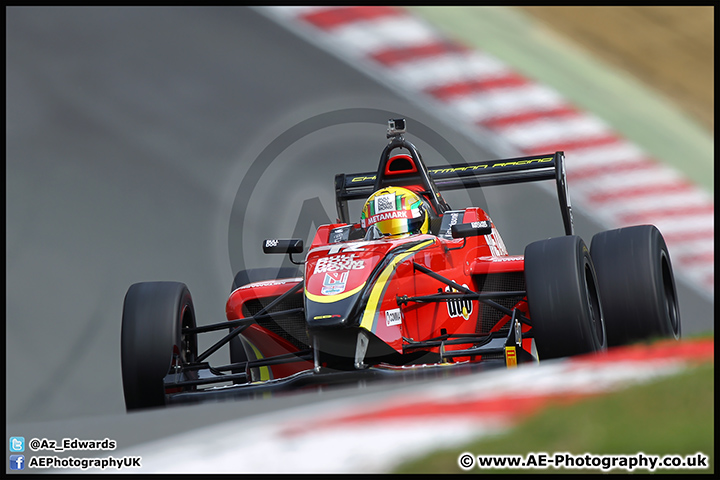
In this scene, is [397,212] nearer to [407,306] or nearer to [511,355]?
[407,306]

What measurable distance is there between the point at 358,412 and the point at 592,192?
6363 millimetres

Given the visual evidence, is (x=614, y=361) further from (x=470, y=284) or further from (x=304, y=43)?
(x=304, y=43)

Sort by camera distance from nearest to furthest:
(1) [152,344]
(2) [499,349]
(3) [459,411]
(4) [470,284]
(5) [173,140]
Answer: (3) [459,411] < (2) [499,349] < (1) [152,344] < (4) [470,284] < (5) [173,140]

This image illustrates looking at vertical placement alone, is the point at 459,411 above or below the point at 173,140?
below

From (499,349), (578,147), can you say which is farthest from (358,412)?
(578,147)

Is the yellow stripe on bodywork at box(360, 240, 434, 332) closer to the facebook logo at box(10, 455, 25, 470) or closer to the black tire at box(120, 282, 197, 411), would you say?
the black tire at box(120, 282, 197, 411)

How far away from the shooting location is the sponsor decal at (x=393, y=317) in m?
5.42

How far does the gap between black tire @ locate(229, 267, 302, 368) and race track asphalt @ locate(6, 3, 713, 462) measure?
0.59 meters

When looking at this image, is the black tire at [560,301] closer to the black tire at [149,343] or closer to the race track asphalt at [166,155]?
the black tire at [149,343]

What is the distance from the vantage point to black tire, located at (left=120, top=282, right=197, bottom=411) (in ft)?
18.6

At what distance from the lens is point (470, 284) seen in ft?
20.3

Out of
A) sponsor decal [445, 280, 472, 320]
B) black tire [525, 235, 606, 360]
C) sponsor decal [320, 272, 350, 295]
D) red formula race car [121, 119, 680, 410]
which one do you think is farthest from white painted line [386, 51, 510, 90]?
sponsor decal [320, 272, 350, 295]

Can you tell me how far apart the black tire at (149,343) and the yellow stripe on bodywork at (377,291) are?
1.29 m
